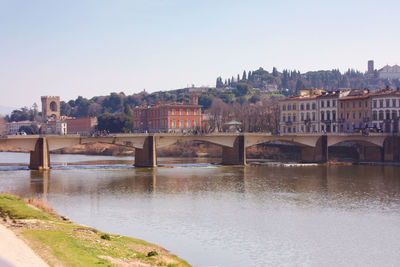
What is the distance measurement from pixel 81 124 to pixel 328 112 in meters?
96.8

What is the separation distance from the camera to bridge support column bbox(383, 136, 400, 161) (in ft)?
271

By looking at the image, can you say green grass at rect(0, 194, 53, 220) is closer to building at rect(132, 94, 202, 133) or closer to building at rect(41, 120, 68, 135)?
building at rect(132, 94, 202, 133)

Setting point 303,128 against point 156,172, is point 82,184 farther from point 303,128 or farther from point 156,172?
point 303,128

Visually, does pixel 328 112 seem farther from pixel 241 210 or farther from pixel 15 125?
pixel 15 125

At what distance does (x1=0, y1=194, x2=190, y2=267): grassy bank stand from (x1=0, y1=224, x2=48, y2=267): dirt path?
40cm

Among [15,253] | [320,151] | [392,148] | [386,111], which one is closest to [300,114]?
[386,111]

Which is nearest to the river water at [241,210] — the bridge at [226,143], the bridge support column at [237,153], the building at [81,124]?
the bridge at [226,143]

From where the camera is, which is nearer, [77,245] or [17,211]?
[77,245]

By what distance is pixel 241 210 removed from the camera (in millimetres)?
38844

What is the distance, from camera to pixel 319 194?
156ft

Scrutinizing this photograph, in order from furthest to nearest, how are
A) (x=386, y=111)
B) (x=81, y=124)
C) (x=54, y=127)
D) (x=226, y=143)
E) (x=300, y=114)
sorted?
(x=54, y=127)
(x=81, y=124)
(x=300, y=114)
(x=386, y=111)
(x=226, y=143)

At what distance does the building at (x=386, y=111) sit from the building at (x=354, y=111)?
70.3 inches

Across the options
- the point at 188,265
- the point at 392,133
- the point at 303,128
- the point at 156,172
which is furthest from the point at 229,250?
the point at 303,128

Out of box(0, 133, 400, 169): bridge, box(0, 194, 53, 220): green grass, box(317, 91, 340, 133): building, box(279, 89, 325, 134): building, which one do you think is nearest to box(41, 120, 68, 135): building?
box(279, 89, 325, 134): building
